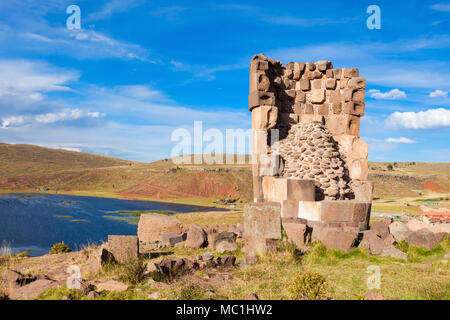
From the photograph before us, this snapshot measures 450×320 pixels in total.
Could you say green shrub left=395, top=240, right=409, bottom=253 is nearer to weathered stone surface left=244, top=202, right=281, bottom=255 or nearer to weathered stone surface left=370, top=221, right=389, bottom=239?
weathered stone surface left=370, top=221, right=389, bottom=239

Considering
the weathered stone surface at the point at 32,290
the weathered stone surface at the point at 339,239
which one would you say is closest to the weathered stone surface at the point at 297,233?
the weathered stone surface at the point at 339,239

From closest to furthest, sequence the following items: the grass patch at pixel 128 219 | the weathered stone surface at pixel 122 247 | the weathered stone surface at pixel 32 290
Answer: the weathered stone surface at pixel 32 290 < the weathered stone surface at pixel 122 247 < the grass patch at pixel 128 219

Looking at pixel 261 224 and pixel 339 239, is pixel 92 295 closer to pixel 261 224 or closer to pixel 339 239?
pixel 261 224

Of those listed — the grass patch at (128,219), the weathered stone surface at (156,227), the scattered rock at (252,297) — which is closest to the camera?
the scattered rock at (252,297)

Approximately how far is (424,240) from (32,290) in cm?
819

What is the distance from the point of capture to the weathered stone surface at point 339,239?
7.09m

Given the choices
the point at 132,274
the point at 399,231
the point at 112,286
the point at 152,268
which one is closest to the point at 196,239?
the point at 152,268

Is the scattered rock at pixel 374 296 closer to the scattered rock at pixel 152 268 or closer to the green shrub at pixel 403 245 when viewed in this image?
the green shrub at pixel 403 245

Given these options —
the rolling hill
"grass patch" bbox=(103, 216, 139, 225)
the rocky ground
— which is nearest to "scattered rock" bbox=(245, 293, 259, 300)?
the rocky ground

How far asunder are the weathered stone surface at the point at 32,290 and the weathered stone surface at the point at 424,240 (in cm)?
774

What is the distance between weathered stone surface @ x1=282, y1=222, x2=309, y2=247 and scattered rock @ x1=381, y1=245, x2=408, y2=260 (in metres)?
1.73

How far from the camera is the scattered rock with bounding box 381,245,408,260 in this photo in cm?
675
